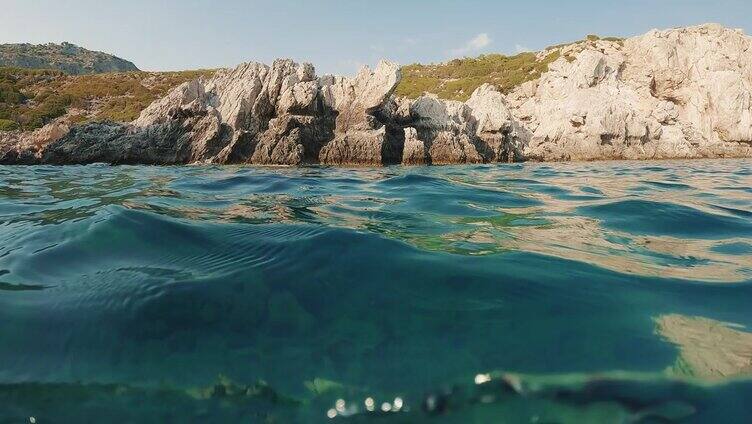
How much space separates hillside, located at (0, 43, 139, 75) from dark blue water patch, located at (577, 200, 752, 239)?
107m

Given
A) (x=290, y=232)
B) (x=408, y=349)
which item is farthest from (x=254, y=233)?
(x=408, y=349)

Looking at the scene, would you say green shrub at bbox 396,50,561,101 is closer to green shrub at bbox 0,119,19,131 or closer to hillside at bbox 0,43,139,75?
green shrub at bbox 0,119,19,131

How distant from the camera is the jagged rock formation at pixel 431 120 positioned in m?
22.0

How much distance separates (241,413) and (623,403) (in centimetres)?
139

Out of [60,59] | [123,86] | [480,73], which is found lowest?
[123,86]

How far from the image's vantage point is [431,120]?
25906mm

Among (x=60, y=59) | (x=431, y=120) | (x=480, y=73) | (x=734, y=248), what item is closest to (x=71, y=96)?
(x=431, y=120)

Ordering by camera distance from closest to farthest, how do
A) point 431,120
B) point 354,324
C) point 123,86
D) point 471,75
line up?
point 354,324 → point 431,120 → point 123,86 → point 471,75

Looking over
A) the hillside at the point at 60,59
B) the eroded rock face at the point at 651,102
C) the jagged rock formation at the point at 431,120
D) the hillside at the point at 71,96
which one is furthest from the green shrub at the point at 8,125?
the hillside at the point at 60,59

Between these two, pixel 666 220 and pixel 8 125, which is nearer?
pixel 666 220

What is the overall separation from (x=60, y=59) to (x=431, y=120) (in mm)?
108637

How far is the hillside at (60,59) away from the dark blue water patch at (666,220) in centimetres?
10730

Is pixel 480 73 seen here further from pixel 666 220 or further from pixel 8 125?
pixel 666 220

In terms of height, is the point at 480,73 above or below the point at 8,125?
above
